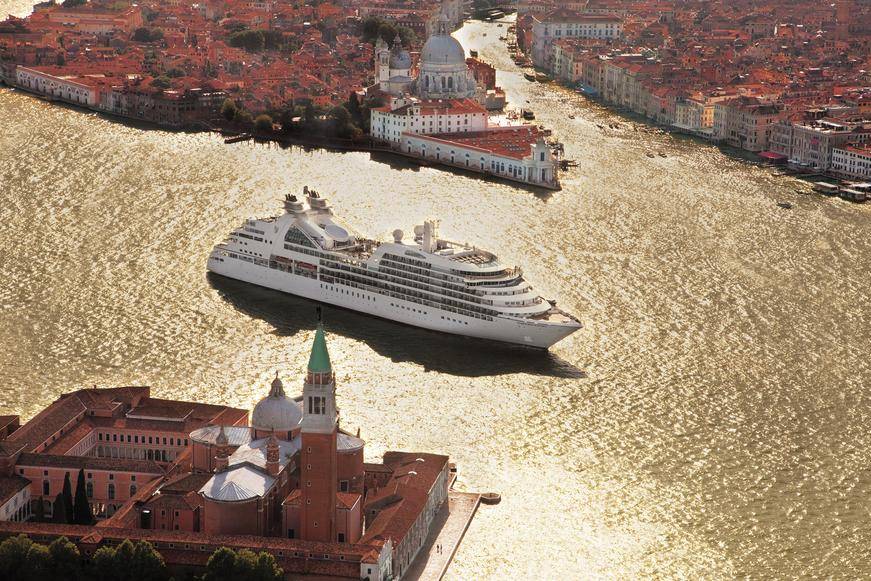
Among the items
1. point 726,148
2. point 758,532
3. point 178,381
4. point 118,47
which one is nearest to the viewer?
point 758,532

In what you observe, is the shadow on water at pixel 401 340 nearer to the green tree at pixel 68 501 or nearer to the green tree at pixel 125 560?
the green tree at pixel 68 501

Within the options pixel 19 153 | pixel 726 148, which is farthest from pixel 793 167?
pixel 19 153

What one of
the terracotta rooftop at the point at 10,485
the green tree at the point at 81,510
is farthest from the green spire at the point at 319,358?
the terracotta rooftop at the point at 10,485

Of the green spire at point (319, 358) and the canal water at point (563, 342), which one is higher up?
the green spire at point (319, 358)

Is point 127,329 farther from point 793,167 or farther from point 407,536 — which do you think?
point 793,167

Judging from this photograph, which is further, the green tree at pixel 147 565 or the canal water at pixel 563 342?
the canal water at pixel 563 342

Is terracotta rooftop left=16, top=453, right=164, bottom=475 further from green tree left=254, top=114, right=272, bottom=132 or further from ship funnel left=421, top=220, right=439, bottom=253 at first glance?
green tree left=254, top=114, right=272, bottom=132

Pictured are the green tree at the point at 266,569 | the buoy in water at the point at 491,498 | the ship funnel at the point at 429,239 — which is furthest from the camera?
the ship funnel at the point at 429,239

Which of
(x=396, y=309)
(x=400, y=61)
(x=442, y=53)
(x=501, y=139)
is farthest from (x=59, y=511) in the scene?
(x=400, y=61)
